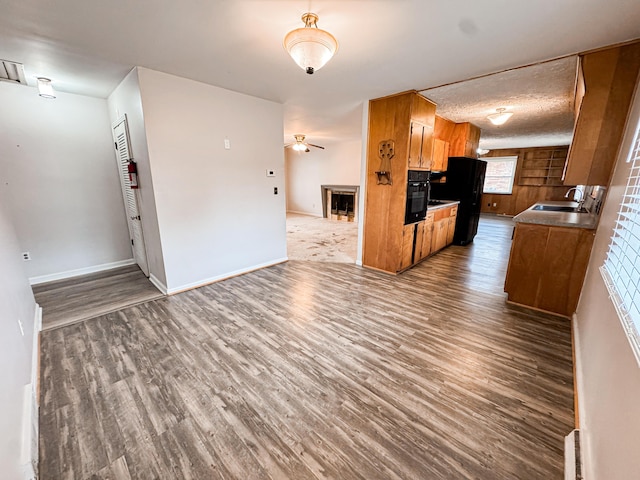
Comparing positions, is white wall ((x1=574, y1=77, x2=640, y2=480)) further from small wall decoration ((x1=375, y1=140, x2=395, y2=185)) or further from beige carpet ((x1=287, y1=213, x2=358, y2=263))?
beige carpet ((x1=287, y1=213, x2=358, y2=263))

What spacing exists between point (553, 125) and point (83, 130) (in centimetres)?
828

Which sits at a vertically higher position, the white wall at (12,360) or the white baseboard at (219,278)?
the white wall at (12,360)

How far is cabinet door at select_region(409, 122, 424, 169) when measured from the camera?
349 cm

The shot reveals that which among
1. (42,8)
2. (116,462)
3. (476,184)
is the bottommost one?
(116,462)

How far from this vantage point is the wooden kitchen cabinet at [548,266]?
253 cm

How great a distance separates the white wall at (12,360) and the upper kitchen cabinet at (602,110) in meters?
4.18

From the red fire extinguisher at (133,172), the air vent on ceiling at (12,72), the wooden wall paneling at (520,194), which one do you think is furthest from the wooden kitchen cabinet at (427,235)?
the wooden wall paneling at (520,194)

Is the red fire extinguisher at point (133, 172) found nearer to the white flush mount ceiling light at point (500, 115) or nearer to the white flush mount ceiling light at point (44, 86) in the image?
the white flush mount ceiling light at point (44, 86)

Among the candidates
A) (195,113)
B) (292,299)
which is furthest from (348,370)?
(195,113)

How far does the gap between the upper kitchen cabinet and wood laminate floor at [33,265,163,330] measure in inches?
183

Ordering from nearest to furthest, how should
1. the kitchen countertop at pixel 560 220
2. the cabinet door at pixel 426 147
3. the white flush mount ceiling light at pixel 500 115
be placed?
the kitchen countertop at pixel 560 220
the cabinet door at pixel 426 147
the white flush mount ceiling light at pixel 500 115

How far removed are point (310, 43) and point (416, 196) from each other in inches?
104

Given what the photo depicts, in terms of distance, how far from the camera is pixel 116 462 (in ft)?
4.33

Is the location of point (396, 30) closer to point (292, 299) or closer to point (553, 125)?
point (292, 299)
